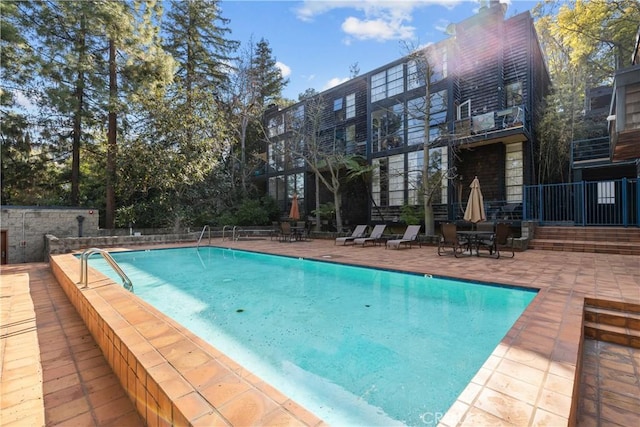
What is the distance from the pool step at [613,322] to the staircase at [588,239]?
6.36 m

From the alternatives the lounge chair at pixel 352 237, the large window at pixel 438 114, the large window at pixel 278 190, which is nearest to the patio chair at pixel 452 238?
the lounge chair at pixel 352 237

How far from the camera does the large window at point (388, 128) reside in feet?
48.0

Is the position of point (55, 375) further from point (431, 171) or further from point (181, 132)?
point (431, 171)

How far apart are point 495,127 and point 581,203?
12.9ft

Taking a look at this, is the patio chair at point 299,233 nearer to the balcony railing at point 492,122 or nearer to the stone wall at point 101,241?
the stone wall at point 101,241

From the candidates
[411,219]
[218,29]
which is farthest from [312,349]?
[218,29]

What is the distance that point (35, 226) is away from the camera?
10.2 m

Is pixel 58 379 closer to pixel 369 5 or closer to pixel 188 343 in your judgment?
pixel 188 343

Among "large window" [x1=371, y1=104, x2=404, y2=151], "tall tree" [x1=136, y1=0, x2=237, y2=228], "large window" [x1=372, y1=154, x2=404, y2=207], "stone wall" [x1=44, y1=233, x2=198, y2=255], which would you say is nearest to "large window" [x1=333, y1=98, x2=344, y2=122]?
"large window" [x1=371, y1=104, x2=404, y2=151]

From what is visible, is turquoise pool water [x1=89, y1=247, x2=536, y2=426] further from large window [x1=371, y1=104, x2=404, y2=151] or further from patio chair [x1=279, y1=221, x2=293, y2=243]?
large window [x1=371, y1=104, x2=404, y2=151]

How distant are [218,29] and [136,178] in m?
14.0

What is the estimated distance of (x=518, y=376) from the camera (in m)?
2.04

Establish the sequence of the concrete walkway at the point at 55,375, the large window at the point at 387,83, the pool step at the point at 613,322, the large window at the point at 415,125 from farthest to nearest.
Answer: the large window at the point at 387,83, the large window at the point at 415,125, the pool step at the point at 613,322, the concrete walkway at the point at 55,375

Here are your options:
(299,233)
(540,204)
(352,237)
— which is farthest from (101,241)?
(540,204)
